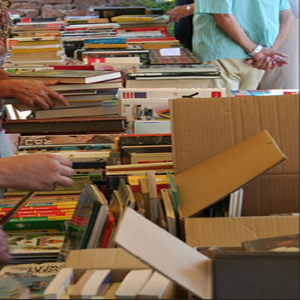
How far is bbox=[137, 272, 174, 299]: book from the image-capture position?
72 centimetres

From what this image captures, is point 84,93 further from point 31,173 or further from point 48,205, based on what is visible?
point 31,173

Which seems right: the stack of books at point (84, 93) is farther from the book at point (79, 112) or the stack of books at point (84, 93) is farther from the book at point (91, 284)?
the book at point (91, 284)

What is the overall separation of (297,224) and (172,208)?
0.85 ft

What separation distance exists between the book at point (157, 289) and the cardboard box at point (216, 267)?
0.04 metres

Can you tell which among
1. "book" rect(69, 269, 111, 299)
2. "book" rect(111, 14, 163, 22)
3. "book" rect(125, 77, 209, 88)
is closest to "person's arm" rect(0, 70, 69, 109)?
"book" rect(125, 77, 209, 88)

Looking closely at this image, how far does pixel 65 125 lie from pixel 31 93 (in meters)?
0.17

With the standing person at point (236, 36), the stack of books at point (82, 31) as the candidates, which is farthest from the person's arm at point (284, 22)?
the stack of books at point (82, 31)

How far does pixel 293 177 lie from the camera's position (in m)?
1.13

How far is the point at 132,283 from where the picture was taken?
775mm

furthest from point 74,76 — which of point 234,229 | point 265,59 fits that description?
point 265,59

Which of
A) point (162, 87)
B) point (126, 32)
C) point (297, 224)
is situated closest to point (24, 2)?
point (126, 32)

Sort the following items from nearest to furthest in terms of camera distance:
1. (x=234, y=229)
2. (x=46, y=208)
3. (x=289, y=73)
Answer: (x=234, y=229), (x=46, y=208), (x=289, y=73)

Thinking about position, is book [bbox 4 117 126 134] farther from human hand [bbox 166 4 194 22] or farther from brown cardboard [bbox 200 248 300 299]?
human hand [bbox 166 4 194 22]

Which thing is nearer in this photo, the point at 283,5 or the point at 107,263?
the point at 107,263
